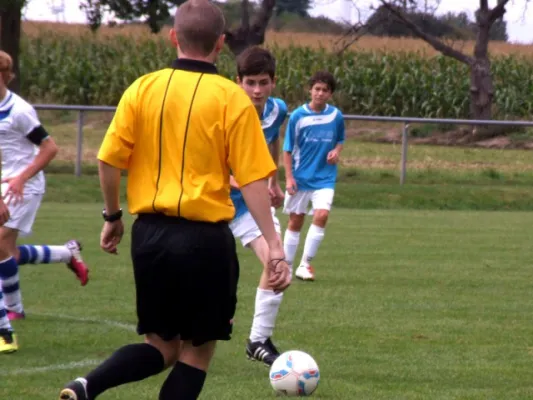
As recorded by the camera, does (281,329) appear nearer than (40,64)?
Yes

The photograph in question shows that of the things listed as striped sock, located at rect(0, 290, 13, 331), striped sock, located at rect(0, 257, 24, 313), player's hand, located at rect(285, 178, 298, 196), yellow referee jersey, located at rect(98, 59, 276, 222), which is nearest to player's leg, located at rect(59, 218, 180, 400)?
→ yellow referee jersey, located at rect(98, 59, 276, 222)

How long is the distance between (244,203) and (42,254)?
2.10 meters

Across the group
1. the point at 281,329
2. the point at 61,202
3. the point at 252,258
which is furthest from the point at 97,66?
the point at 281,329

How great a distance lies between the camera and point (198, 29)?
15.0 ft

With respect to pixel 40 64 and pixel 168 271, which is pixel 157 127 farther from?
pixel 40 64

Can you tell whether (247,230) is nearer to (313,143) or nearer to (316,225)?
(316,225)

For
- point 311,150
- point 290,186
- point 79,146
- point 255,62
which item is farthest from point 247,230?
point 79,146

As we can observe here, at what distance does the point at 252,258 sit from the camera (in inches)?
513

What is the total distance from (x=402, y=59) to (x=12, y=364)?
3140 cm

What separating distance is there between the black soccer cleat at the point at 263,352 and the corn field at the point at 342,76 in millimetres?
27765

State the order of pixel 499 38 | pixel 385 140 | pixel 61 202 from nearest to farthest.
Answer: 1. pixel 61 202
2. pixel 385 140
3. pixel 499 38

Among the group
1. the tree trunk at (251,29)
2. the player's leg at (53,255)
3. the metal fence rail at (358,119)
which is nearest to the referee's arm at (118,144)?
the player's leg at (53,255)

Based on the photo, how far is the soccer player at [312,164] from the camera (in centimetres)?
1102

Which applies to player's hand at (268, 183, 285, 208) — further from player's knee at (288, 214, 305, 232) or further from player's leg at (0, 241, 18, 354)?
player's knee at (288, 214, 305, 232)
